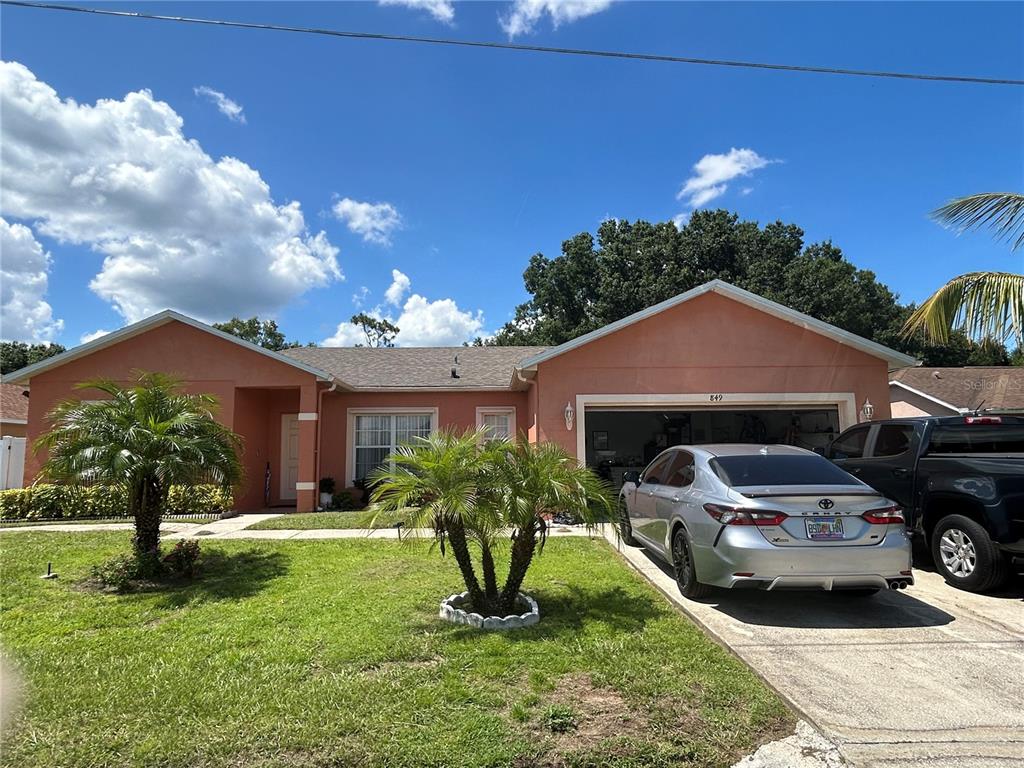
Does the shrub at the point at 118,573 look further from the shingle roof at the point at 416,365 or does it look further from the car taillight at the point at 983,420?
the car taillight at the point at 983,420

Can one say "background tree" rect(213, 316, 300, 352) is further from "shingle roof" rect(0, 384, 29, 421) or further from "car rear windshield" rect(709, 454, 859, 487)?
"car rear windshield" rect(709, 454, 859, 487)

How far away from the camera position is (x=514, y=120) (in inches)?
453

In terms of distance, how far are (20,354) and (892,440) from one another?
56.6m

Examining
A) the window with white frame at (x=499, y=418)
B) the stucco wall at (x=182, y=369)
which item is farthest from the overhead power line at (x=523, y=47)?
the window with white frame at (x=499, y=418)

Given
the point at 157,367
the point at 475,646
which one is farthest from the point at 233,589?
the point at 157,367

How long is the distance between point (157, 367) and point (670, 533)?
12.9 meters

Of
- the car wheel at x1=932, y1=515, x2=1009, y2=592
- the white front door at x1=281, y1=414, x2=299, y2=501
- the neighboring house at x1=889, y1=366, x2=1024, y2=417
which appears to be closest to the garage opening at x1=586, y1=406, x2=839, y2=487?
the neighboring house at x1=889, y1=366, x2=1024, y2=417

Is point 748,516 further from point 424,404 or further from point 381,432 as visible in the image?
point 381,432

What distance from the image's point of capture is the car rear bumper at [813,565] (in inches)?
202

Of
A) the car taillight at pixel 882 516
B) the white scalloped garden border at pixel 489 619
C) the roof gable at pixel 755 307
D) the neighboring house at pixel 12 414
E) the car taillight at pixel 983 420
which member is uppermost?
the roof gable at pixel 755 307

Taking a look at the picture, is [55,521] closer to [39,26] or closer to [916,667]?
[39,26]

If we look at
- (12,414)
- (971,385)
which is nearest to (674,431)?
(971,385)

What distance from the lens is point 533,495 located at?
5184 mm

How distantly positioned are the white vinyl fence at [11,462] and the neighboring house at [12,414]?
242 inches
